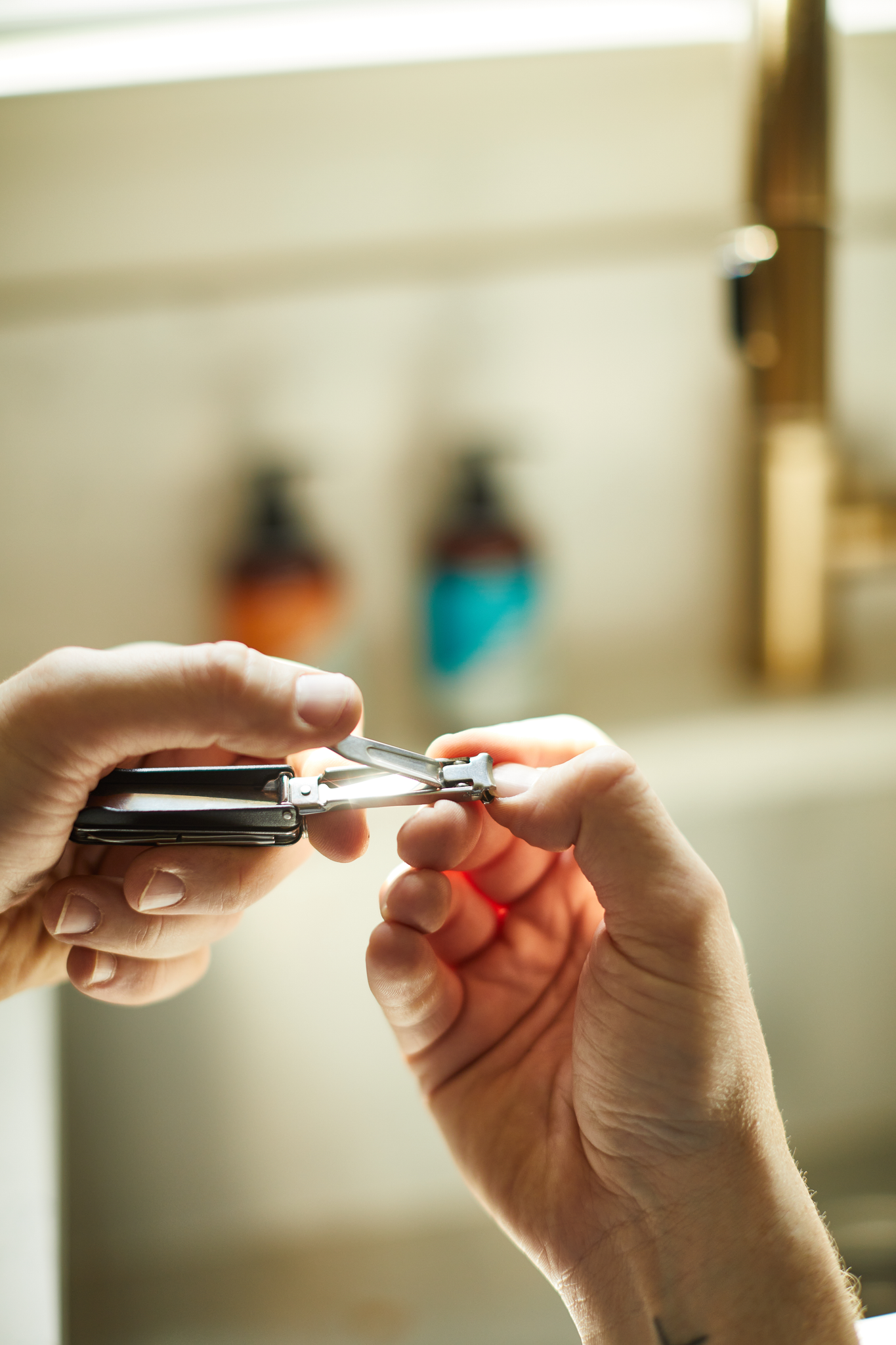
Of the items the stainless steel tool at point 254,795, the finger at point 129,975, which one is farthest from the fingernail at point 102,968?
the stainless steel tool at point 254,795

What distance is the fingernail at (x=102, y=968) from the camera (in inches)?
18.7

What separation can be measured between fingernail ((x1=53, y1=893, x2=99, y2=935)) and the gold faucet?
0.52m

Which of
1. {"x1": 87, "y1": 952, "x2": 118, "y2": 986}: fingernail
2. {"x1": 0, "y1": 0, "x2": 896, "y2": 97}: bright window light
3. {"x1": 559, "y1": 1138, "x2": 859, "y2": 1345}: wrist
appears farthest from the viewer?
{"x1": 0, "y1": 0, "x2": 896, "y2": 97}: bright window light

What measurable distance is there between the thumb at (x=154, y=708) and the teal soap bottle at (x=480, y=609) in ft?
1.02

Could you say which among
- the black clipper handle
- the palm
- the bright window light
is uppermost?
the bright window light

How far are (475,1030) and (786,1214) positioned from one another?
0.16 m

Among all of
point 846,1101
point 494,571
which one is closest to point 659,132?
point 494,571

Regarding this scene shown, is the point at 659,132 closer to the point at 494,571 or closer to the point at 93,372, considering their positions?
the point at 494,571

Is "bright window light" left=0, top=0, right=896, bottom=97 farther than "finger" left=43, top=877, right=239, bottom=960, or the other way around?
"bright window light" left=0, top=0, right=896, bottom=97

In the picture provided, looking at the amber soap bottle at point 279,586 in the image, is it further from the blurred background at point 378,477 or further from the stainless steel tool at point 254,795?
the stainless steel tool at point 254,795

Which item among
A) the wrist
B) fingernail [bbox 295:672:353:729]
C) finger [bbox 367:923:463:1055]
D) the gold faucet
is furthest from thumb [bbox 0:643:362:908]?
the gold faucet

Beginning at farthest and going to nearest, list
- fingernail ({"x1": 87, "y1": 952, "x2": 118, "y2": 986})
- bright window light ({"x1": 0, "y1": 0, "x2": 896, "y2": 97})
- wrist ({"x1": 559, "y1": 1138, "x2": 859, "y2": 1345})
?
bright window light ({"x1": 0, "y1": 0, "x2": 896, "y2": 97}) → fingernail ({"x1": 87, "y1": 952, "x2": 118, "y2": 986}) → wrist ({"x1": 559, "y1": 1138, "x2": 859, "y2": 1345})

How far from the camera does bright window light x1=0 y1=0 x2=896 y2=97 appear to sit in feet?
2.08

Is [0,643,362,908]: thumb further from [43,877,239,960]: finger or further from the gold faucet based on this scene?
the gold faucet
